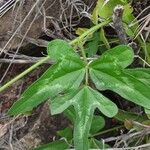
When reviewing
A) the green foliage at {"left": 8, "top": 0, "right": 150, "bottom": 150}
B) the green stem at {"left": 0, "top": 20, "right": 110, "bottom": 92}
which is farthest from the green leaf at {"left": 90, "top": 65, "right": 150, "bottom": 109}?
the green stem at {"left": 0, "top": 20, "right": 110, "bottom": 92}

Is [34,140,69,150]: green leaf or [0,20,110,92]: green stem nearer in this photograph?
[0,20,110,92]: green stem

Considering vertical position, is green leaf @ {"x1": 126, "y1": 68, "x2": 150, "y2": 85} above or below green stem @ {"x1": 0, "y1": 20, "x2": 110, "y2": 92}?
below

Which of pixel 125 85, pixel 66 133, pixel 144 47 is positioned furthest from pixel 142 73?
pixel 66 133

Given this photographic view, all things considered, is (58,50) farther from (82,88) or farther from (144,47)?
(144,47)

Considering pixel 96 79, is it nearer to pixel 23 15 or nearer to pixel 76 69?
pixel 76 69

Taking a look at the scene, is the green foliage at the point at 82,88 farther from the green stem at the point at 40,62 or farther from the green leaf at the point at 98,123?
the green leaf at the point at 98,123

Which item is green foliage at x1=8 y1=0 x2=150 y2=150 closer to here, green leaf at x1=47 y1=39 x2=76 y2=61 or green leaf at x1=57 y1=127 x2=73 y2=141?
green leaf at x1=47 y1=39 x2=76 y2=61

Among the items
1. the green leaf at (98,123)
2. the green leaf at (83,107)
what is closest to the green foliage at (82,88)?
the green leaf at (83,107)
